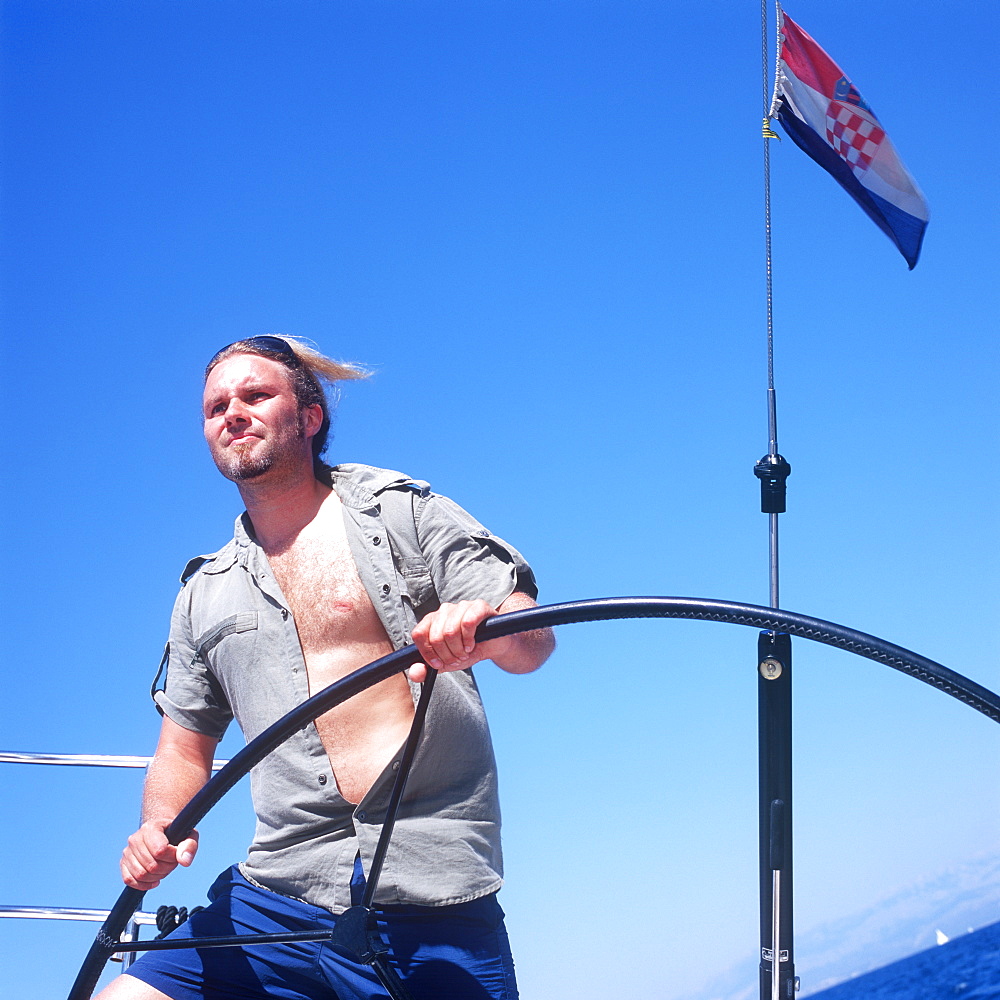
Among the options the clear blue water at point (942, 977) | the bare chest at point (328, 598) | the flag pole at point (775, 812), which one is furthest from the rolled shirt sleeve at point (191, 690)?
the clear blue water at point (942, 977)

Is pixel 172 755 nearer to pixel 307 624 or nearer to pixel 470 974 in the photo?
pixel 307 624

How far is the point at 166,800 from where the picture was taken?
82.1 inches

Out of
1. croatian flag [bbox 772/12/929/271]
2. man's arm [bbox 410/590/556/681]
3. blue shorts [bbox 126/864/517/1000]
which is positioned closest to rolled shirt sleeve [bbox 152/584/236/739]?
blue shorts [bbox 126/864/517/1000]

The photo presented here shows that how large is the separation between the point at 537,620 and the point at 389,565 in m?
0.60

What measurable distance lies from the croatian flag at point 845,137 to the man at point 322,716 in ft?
7.46

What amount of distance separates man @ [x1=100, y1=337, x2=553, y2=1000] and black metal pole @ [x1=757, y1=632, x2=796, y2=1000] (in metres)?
0.40

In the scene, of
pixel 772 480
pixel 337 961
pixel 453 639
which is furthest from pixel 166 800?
pixel 772 480

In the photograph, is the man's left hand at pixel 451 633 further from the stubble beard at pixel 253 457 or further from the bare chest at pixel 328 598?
the stubble beard at pixel 253 457

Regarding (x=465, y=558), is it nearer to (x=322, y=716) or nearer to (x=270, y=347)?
(x=322, y=716)

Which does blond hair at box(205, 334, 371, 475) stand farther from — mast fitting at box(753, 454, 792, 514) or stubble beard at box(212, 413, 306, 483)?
mast fitting at box(753, 454, 792, 514)

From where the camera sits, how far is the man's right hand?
190 cm

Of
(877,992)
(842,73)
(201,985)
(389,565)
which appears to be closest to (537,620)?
(389,565)

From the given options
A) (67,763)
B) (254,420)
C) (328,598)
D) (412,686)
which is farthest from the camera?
(67,763)

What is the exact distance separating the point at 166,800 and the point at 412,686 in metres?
0.56
